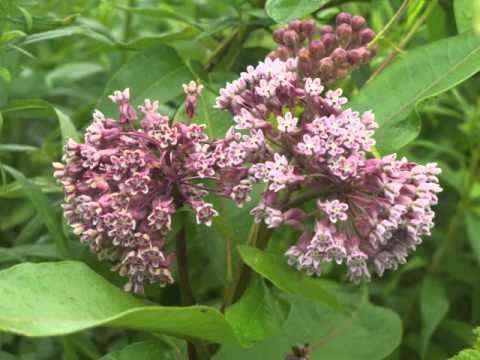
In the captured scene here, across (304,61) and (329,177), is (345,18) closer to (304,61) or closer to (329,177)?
(304,61)

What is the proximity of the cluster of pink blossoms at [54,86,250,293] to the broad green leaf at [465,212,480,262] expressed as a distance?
3.14ft

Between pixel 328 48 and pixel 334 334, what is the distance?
58cm

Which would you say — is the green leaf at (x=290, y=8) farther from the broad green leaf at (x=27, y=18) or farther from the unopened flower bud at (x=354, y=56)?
the broad green leaf at (x=27, y=18)

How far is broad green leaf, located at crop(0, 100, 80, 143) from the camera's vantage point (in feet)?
5.19

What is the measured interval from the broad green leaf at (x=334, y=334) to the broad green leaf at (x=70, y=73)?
99 centimetres

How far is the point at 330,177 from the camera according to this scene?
1298 millimetres

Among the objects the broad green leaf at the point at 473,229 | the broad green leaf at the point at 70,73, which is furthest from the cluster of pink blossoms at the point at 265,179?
the broad green leaf at the point at 70,73

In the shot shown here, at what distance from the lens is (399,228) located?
→ 1.32 m

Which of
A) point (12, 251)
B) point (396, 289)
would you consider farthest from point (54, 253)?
point (396, 289)

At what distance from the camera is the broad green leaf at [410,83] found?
1456 millimetres

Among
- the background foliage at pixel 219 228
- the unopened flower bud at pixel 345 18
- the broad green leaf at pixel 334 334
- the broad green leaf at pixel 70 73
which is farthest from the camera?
the broad green leaf at pixel 70 73

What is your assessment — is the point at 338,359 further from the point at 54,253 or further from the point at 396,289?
the point at 396,289

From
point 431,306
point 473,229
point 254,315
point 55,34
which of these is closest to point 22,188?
point 55,34

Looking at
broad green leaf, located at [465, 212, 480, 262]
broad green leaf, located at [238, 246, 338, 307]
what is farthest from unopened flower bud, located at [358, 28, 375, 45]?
broad green leaf, located at [465, 212, 480, 262]
